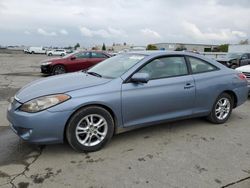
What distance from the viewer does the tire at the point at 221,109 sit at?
5.19m

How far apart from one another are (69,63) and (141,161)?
10.3 meters

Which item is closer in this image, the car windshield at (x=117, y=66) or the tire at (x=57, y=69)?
the car windshield at (x=117, y=66)

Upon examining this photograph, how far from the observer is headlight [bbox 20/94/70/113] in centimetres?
357

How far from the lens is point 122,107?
3998 mm

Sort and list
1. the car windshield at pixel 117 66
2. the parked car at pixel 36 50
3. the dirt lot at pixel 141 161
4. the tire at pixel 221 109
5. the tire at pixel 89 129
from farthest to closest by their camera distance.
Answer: the parked car at pixel 36 50, the tire at pixel 221 109, the car windshield at pixel 117 66, the tire at pixel 89 129, the dirt lot at pixel 141 161

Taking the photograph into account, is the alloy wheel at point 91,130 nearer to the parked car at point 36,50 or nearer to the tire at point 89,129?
the tire at point 89,129

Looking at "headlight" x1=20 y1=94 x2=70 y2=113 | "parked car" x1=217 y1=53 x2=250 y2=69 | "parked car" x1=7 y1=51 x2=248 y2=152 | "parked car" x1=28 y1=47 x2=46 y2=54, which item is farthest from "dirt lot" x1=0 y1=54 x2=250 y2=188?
"parked car" x1=28 y1=47 x2=46 y2=54

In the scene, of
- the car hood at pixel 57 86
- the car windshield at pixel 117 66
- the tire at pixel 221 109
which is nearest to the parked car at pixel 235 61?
the tire at pixel 221 109

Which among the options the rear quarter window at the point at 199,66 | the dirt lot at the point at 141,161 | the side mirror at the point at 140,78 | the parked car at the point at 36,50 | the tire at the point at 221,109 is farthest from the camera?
the parked car at the point at 36,50

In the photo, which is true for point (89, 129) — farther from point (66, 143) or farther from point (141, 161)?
point (141, 161)

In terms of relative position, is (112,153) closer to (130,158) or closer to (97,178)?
(130,158)

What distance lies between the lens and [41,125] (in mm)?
3512

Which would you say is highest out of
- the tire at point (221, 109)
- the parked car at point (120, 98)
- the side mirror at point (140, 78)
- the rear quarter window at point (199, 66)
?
the rear quarter window at point (199, 66)

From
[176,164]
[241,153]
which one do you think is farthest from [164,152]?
[241,153]
